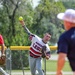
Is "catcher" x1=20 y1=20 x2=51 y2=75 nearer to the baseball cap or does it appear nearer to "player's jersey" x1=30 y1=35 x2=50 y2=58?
"player's jersey" x1=30 y1=35 x2=50 y2=58

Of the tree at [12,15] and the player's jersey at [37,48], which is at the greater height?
the tree at [12,15]

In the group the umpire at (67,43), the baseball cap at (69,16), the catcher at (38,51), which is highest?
the baseball cap at (69,16)

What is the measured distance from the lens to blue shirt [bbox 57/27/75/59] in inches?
261

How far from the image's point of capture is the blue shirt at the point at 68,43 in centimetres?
662

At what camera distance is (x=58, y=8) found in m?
43.8

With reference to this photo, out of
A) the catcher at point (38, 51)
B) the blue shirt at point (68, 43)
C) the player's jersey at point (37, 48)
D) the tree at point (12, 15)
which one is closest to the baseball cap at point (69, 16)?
the blue shirt at point (68, 43)

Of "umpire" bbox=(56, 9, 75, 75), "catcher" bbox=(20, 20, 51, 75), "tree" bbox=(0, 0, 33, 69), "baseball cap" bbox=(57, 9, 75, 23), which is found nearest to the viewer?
"umpire" bbox=(56, 9, 75, 75)

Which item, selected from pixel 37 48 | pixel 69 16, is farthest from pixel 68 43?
pixel 37 48

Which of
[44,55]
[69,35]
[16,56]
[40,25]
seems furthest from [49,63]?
[40,25]

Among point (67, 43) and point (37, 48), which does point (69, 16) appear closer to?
point (67, 43)

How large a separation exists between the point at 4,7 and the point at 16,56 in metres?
23.6

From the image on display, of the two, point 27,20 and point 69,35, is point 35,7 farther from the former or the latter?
point 69,35

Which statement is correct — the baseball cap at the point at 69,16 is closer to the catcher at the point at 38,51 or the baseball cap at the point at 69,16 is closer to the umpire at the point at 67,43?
the umpire at the point at 67,43

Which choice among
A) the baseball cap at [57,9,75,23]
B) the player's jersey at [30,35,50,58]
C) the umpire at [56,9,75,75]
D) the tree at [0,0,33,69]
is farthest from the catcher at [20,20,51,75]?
the tree at [0,0,33,69]
